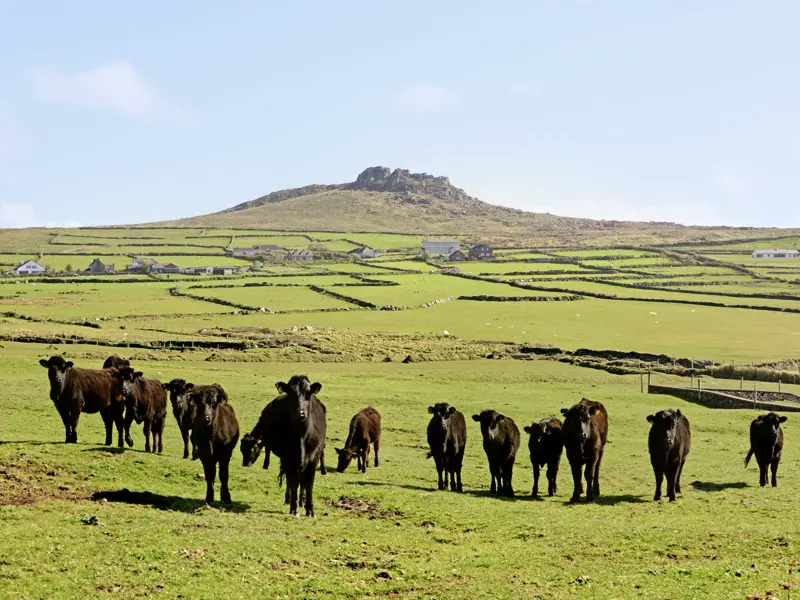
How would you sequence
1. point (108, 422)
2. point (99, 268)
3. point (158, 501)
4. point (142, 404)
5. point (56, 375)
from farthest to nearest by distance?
point (99, 268) < point (142, 404) < point (108, 422) < point (56, 375) < point (158, 501)

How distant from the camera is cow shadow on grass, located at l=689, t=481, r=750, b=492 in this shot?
83.0 feet

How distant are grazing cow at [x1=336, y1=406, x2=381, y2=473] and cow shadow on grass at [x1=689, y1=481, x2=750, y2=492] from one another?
389 inches

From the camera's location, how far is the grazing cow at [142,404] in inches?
999

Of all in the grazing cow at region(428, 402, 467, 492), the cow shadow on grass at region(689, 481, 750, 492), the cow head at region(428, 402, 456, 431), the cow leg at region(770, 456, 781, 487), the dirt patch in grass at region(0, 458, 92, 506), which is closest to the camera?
the dirt patch in grass at region(0, 458, 92, 506)

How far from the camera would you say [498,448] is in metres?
23.7

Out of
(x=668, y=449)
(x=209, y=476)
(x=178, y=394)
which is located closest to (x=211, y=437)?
(x=209, y=476)

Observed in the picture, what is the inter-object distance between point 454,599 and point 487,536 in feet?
15.4

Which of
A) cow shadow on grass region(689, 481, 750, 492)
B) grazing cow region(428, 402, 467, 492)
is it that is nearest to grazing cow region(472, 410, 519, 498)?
grazing cow region(428, 402, 467, 492)

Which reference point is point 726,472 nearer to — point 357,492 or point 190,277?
point 357,492

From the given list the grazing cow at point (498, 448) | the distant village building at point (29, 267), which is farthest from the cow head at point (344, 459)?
the distant village building at point (29, 267)

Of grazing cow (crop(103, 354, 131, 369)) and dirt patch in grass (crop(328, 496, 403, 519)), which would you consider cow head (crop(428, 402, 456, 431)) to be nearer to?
dirt patch in grass (crop(328, 496, 403, 519))

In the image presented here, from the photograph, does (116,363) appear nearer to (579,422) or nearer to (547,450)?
(547,450)

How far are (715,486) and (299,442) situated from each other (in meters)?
14.2

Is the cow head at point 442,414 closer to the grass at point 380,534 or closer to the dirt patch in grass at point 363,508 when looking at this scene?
the grass at point 380,534
